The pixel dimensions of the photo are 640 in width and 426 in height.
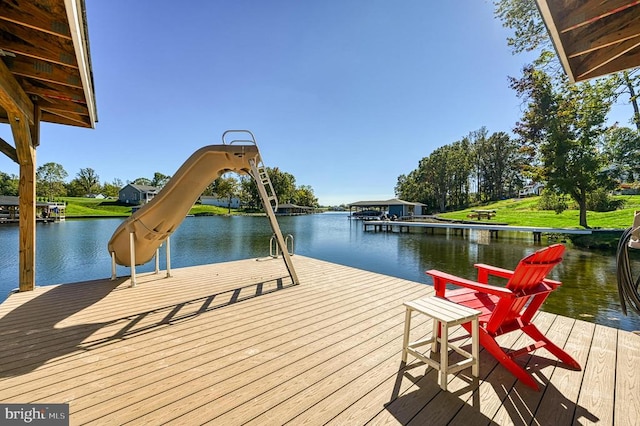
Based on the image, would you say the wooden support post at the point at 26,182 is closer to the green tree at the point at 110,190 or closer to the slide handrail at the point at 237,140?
the slide handrail at the point at 237,140

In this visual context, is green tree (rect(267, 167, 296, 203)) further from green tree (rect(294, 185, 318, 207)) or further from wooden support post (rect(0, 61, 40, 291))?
wooden support post (rect(0, 61, 40, 291))

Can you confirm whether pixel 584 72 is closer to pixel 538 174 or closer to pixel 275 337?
pixel 275 337

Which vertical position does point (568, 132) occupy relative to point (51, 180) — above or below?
below

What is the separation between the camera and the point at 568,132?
17.1 meters

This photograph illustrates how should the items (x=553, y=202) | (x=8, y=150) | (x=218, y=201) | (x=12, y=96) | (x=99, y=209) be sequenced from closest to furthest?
1. (x=12, y=96)
2. (x=8, y=150)
3. (x=553, y=202)
4. (x=99, y=209)
5. (x=218, y=201)

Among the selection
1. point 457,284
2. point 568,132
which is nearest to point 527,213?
point 568,132

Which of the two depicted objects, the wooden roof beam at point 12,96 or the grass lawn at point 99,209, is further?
the grass lawn at point 99,209

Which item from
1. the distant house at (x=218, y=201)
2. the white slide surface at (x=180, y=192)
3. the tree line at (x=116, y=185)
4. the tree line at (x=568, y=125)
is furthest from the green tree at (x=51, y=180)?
the tree line at (x=568, y=125)

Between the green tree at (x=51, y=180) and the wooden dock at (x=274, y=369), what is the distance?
60320 millimetres

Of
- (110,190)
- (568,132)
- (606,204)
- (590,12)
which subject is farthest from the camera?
(110,190)

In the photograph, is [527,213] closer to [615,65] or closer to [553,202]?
[553,202]

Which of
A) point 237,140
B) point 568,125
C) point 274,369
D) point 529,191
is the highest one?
point 568,125

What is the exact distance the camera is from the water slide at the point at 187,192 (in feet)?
14.1

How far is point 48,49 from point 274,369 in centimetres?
416
